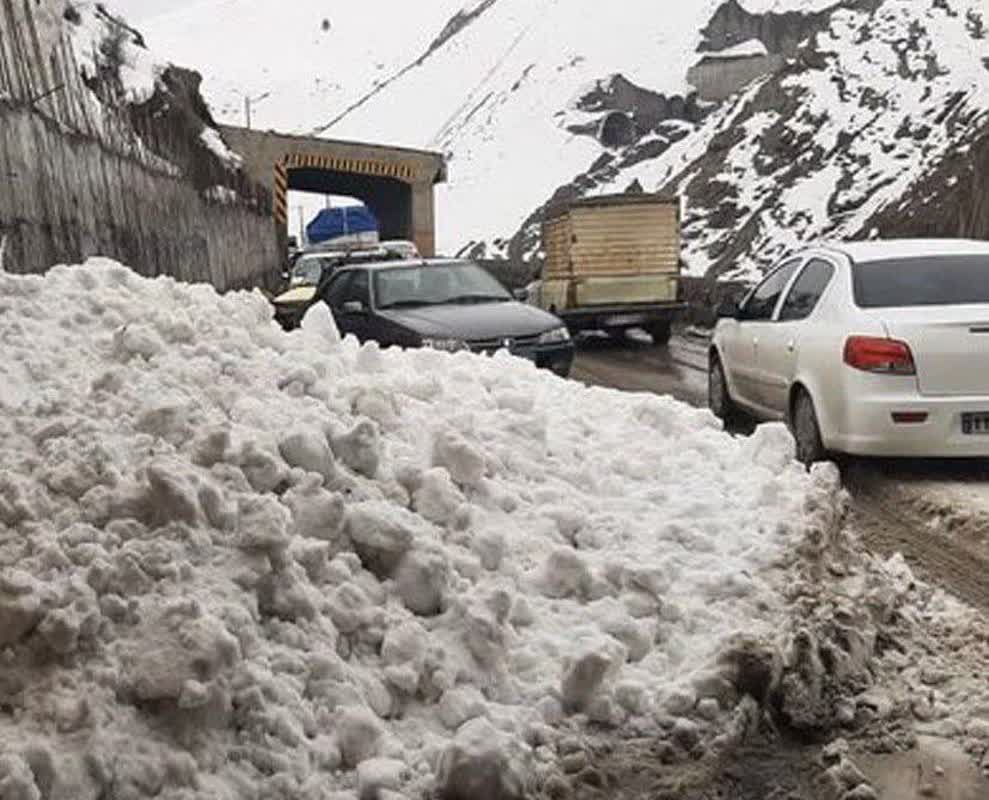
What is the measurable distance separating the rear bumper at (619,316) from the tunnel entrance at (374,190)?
2099cm

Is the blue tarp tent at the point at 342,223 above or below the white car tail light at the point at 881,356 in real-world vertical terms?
above

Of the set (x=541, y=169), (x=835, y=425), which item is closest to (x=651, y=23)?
(x=541, y=169)

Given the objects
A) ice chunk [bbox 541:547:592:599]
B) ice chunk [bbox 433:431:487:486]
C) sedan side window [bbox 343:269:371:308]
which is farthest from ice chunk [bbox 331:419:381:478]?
sedan side window [bbox 343:269:371:308]

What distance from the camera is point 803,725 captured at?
4.28 metres

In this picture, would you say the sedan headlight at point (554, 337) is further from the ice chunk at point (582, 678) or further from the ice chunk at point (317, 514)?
the ice chunk at point (582, 678)

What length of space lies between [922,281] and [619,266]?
14457 mm

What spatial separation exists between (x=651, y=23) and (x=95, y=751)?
328ft

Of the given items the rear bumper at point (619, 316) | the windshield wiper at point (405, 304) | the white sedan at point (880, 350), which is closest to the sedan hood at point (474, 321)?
the windshield wiper at point (405, 304)

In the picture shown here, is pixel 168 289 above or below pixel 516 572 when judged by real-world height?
above

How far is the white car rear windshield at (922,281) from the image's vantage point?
843cm

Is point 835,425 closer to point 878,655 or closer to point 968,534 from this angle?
point 968,534

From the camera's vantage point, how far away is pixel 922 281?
340 inches

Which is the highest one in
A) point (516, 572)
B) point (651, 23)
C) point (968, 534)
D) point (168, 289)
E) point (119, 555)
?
point (651, 23)

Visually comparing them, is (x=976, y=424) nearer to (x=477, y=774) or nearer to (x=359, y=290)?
(x=477, y=774)
